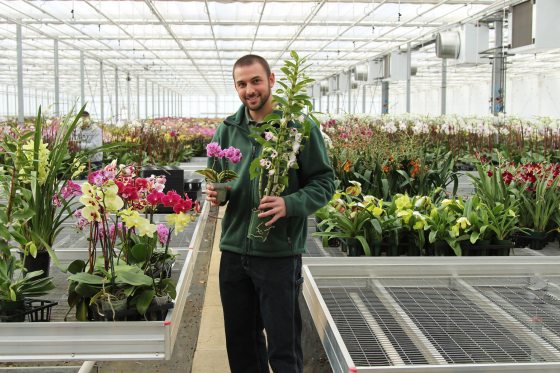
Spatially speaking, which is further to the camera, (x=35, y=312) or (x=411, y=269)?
(x=411, y=269)

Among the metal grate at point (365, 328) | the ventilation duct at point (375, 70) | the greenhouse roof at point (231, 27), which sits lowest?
→ the metal grate at point (365, 328)

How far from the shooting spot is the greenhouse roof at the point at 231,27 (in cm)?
1284

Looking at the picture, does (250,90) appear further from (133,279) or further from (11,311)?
(11,311)

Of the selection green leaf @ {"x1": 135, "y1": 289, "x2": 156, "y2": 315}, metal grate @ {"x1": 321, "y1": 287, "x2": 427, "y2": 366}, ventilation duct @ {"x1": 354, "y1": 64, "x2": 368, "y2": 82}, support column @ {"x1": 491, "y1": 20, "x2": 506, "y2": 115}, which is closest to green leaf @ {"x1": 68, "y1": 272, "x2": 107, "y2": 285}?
green leaf @ {"x1": 135, "y1": 289, "x2": 156, "y2": 315}

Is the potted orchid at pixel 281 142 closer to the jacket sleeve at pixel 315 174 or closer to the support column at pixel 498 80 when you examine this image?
the jacket sleeve at pixel 315 174

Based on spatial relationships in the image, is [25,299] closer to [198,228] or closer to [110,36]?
[198,228]

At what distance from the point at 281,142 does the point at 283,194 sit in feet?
0.78

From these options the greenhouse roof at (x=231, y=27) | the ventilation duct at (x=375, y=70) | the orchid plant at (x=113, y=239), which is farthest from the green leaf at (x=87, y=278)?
the ventilation duct at (x=375, y=70)

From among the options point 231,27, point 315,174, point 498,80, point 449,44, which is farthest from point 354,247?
point 231,27

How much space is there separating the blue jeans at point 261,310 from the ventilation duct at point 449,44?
8.60 metres

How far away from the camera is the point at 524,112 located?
29.3 m

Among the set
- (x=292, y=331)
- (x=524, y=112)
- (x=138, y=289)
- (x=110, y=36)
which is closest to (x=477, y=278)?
(x=292, y=331)

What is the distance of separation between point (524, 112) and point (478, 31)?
836 inches

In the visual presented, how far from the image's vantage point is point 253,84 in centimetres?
198
